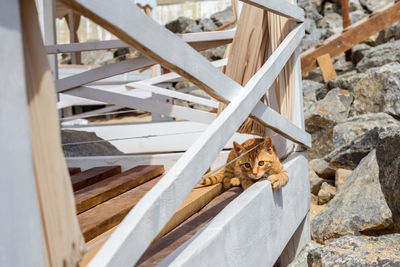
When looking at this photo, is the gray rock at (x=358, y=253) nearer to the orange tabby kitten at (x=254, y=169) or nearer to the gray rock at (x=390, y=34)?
the orange tabby kitten at (x=254, y=169)

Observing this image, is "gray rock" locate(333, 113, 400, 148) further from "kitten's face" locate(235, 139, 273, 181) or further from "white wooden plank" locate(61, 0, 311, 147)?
"white wooden plank" locate(61, 0, 311, 147)

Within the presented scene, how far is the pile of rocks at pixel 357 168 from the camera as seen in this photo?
2531 mm

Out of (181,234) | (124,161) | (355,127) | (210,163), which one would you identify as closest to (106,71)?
(124,161)

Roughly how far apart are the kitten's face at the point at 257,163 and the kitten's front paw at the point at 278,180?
0.13 metres

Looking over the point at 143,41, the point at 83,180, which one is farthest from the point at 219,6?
the point at 143,41

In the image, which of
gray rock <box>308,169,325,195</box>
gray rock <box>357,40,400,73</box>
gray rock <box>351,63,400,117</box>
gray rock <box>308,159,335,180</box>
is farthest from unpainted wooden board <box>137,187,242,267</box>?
gray rock <box>357,40,400,73</box>

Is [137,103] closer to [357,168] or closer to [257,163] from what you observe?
[257,163]

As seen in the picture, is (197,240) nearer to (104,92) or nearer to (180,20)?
(104,92)

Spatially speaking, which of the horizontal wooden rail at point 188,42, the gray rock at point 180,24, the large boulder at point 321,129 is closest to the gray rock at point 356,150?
the large boulder at point 321,129

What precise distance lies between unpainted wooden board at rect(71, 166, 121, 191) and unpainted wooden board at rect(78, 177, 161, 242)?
0.31 meters

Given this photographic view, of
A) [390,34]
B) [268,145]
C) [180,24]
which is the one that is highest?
[180,24]

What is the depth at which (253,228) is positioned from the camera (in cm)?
210

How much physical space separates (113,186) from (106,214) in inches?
18.2

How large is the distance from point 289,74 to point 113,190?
54.1 inches
